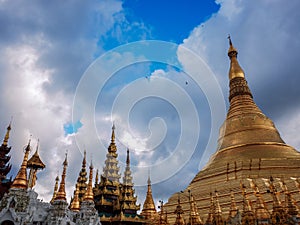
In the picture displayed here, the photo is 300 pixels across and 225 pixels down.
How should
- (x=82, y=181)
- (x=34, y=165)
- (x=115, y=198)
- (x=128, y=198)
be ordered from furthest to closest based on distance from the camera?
(x=82, y=181)
(x=115, y=198)
(x=128, y=198)
(x=34, y=165)

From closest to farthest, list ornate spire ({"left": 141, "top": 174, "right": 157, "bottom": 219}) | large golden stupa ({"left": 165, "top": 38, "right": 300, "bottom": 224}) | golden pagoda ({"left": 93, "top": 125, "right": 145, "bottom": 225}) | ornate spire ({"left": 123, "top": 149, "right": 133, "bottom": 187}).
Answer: large golden stupa ({"left": 165, "top": 38, "right": 300, "bottom": 224}) → golden pagoda ({"left": 93, "top": 125, "right": 145, "bottom": 225}) → ornate spire ({"left": 141, "top": 174, "right": 157, "bottom": 219}) → ornate spire ({"left": 123, "top": 149, "right": 133, "bottom": 187})

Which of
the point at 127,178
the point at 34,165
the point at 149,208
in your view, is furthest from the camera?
the point at 127,178

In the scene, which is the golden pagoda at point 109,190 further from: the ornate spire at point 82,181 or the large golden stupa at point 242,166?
the large golden stupa at point 242,166

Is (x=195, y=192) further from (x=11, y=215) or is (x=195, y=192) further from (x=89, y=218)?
(x=11, y=215)

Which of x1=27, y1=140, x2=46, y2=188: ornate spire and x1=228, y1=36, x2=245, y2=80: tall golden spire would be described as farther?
x1=228, y1=36, x2=245, y2=80: tall golden spire

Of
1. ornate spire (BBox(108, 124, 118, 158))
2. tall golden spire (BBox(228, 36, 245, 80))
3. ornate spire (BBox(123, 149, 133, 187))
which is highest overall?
tall golden spire (BBox(228, 36, 245, 80))

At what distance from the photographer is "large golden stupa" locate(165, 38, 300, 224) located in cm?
1856

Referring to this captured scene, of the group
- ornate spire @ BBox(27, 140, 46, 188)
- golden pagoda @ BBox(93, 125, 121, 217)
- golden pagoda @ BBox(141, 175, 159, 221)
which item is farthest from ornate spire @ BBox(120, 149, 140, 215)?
ornate spire @ BBox(27, 140, 46, 188)

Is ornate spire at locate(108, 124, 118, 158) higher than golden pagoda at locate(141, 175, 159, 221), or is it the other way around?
ornate spire at locate(108, 124, 118, 158)

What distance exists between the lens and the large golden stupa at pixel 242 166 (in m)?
18.6

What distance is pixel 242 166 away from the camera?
21953 mm

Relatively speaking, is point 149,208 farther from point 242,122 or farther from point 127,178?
point 242,122

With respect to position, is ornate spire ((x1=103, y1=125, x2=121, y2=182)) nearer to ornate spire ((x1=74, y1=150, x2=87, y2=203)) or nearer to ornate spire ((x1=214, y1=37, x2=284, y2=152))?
ornate spire ((x1=74, y1=150, x2=87, y2=203))

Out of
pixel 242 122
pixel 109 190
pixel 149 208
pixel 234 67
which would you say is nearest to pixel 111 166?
pixel 109 190
